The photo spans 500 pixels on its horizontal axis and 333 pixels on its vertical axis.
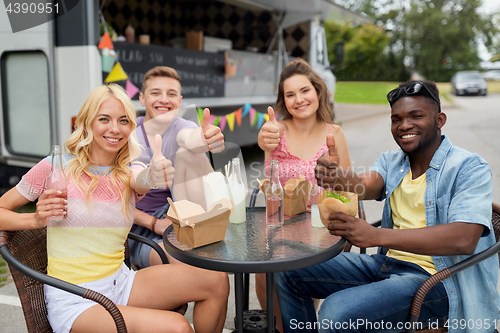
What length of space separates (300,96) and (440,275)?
130 centimetres

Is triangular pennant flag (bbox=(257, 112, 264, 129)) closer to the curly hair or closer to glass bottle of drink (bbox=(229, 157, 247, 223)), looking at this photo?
the curly hair

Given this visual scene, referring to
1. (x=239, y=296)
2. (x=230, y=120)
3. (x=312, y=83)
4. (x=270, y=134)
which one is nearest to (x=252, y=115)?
(x=230, y=120)

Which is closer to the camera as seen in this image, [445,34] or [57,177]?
[57,177]

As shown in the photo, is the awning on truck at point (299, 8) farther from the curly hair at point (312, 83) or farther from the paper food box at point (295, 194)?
the paper food box at point (295, 194)

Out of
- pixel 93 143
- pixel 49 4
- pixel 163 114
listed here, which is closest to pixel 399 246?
pixel 93 143

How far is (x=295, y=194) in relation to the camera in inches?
78.5

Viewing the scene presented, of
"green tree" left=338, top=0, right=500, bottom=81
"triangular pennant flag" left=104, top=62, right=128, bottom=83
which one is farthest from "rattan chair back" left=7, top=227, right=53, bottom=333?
"green tree" left=338, top=0, right=500, bottom=81

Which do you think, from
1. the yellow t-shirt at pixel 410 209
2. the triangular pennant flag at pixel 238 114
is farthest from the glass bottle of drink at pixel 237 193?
the triangular pennant flag at pixel 238 114

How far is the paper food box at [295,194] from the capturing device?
6.46 feet

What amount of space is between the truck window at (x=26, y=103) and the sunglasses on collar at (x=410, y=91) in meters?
2.88

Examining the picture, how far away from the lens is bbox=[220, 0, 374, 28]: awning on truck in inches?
246

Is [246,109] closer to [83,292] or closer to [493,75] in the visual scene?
[83,292]

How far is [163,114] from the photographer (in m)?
2.35

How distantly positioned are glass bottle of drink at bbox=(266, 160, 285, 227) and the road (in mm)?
568
